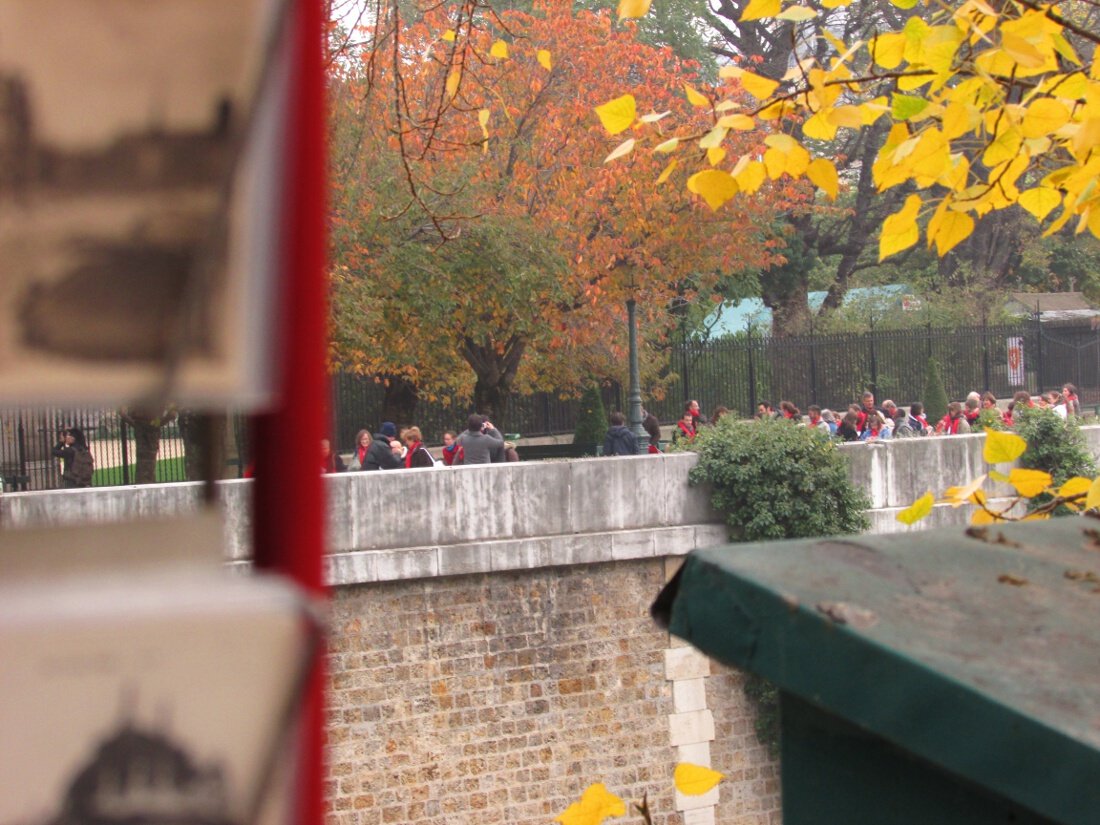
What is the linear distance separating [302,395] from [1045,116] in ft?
8.40

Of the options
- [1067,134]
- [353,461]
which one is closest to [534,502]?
[353,461]

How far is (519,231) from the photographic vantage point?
16.6 meters

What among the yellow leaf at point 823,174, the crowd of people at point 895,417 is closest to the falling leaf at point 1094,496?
the yellow leaf at point 823,174

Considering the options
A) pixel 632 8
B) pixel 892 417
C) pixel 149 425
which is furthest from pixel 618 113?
pixel 892 417

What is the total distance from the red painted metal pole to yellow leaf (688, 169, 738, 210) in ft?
7.46

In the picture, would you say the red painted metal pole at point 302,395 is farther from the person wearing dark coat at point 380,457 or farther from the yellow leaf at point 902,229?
the person wearing dark coat at point 380,457

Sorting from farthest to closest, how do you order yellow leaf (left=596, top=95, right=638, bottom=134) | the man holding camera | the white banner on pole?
the white banner on pole < the man holding camera < yellow leaf (left=596, top=95, right=638, bottom=134)

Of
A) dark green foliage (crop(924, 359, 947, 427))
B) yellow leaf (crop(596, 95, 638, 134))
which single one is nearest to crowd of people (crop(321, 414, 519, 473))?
yellow leaf (crop(596, 95, 638, 134))

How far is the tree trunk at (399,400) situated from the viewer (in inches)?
714

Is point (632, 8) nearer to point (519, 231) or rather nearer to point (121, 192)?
point (121, 192)

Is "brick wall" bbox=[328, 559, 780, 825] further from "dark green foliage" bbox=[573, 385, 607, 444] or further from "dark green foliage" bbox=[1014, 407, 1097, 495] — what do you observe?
"dark green foliage" bbox=[573, 385, 607, 444]

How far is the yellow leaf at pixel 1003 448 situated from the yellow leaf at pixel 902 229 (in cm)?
61

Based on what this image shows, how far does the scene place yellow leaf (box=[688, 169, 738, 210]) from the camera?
3.13 metres

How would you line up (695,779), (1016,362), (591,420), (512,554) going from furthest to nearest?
(1016,362) < (591,420) < (512,554) < (695,779)
